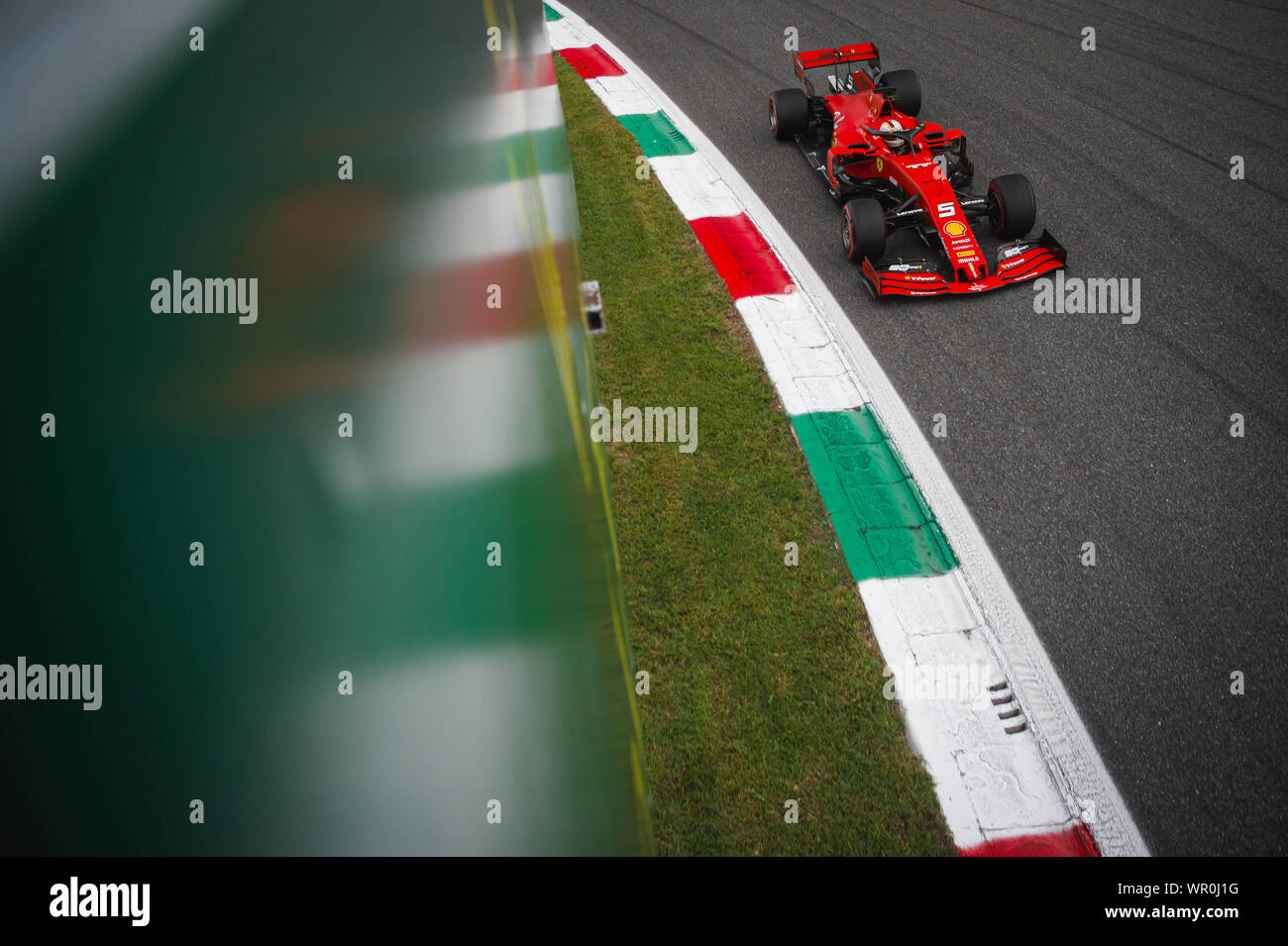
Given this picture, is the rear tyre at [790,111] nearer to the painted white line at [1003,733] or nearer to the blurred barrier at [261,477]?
the painted white line at [1003,733]

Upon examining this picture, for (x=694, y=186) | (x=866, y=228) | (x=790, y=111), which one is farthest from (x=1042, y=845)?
(x=790, y=111)

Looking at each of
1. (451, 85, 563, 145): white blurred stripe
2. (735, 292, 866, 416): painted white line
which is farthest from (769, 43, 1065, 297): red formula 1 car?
(451, 85, 563, 145): white blurred stripe

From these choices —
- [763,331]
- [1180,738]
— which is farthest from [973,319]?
[1180,738]

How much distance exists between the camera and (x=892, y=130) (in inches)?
281

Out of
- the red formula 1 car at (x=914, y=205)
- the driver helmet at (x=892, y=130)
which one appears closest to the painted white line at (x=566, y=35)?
the red formula 1 car at (x=914, y=205)

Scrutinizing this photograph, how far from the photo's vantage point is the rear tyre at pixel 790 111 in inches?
328

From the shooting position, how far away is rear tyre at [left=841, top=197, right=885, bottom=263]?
6496 mm

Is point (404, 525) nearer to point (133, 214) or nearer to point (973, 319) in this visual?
point (133, 214)

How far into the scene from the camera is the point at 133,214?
→ 0.37 m

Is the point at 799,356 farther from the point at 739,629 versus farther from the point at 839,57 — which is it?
the point at 839,57

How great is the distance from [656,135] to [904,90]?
2594mm

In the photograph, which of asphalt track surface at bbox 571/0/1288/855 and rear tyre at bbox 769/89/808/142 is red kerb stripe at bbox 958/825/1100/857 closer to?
asphalt track surface at bbox 571/0/1288/855

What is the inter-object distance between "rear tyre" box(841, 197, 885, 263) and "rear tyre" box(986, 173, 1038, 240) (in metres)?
0.95

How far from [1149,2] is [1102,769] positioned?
1160cm
